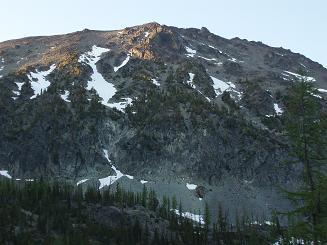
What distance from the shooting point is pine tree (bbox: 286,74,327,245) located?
22.8 m

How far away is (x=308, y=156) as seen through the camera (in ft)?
80.6

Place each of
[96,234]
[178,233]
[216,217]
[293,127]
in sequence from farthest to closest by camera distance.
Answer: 1. [216,217]
2. [178,233]
3. [96,234]
4. [293,127]

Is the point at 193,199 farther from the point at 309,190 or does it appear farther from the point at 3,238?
the point at 309,190

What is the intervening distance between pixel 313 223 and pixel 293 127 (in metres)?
4.98

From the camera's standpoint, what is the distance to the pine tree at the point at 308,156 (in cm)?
2283

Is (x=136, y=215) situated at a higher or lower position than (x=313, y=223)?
lower

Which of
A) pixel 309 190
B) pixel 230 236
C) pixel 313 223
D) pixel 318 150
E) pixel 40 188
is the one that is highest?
pixel 318 150

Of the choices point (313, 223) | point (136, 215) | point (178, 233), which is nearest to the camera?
point (313, 223)

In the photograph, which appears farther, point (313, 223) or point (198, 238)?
point (198, 238)

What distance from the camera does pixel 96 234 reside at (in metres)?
129

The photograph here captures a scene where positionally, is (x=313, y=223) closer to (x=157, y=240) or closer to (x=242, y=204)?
(x=157, y=240)

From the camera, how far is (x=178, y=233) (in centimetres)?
14112

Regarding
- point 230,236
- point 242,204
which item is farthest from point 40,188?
point 242,204

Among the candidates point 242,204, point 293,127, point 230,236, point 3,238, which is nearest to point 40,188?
point 3,238
